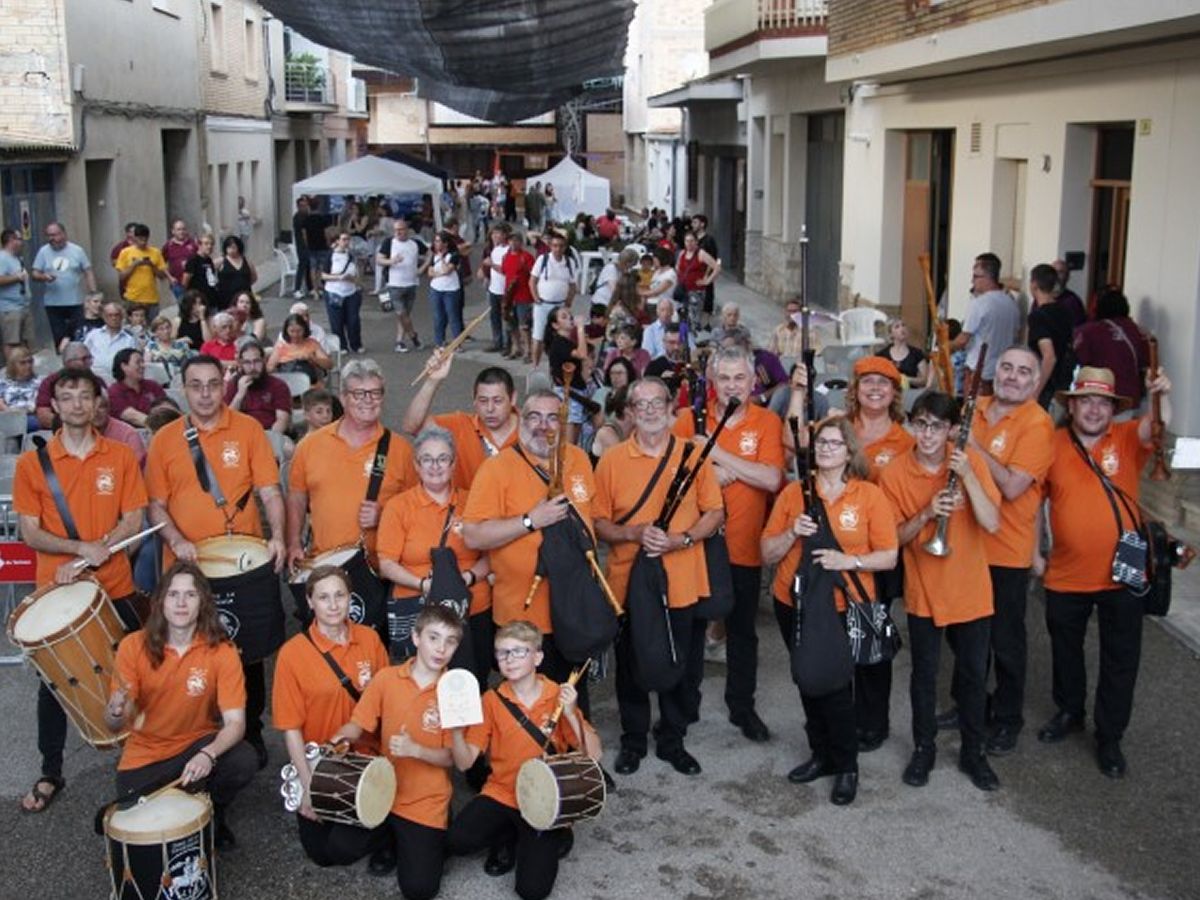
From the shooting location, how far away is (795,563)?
6016 mm

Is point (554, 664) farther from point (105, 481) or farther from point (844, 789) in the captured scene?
point (105, 481)

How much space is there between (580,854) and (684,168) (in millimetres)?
33196

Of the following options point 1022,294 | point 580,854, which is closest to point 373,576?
point 580,854

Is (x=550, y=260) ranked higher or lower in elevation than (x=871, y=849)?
higher

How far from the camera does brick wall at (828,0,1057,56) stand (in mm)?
11609

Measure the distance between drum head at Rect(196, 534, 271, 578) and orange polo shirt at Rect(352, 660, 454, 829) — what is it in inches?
44.6

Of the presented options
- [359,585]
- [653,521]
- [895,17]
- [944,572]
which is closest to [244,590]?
[359,585]

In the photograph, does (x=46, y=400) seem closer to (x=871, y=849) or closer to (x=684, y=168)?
(x=871, y=849)

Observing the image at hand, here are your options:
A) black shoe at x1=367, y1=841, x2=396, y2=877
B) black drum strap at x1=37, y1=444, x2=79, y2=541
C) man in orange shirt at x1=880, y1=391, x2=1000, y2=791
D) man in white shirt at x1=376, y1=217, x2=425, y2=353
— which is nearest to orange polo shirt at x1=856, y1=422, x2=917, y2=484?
man in orange shirt at x1=880, y1=391, x2=1000, y2=791

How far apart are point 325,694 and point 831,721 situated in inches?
81.8

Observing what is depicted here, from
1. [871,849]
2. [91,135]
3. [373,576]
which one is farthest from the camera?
[91,135]

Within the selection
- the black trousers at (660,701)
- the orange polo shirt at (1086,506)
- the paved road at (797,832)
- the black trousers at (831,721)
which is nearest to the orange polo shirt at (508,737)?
the paved road at (797,832)

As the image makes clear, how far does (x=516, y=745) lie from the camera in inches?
213

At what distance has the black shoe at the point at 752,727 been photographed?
6.73 metres
